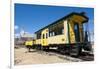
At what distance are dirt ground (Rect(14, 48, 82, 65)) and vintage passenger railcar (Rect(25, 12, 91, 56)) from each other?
93 millimetres

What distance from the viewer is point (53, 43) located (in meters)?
2.91

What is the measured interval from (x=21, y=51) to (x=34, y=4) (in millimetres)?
634

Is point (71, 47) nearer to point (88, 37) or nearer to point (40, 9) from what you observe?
point (88, 37)

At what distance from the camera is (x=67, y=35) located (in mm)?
2936

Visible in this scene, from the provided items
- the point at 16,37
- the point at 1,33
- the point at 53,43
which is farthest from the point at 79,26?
the point at 1,33

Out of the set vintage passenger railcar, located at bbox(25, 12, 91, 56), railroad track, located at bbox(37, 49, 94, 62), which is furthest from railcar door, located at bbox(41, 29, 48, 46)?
railroad track, located at bbox(37, 49, 94, 62)

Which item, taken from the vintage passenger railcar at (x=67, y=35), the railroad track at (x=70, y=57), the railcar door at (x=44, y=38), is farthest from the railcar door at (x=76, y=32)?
the railcar door at (x=44, y=38)

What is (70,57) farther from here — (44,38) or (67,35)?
(44,38)

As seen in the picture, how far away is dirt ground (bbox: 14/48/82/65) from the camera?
8.88ft

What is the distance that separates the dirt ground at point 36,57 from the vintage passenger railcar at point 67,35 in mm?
93

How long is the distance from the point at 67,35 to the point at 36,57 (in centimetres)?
53

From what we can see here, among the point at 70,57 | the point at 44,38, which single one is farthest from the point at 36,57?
the point at 70,57

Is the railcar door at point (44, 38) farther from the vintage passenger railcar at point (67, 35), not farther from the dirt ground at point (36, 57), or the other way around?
the dirt ground at point (36, 57)

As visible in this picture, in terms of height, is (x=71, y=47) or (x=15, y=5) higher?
(x=15, y=5)
